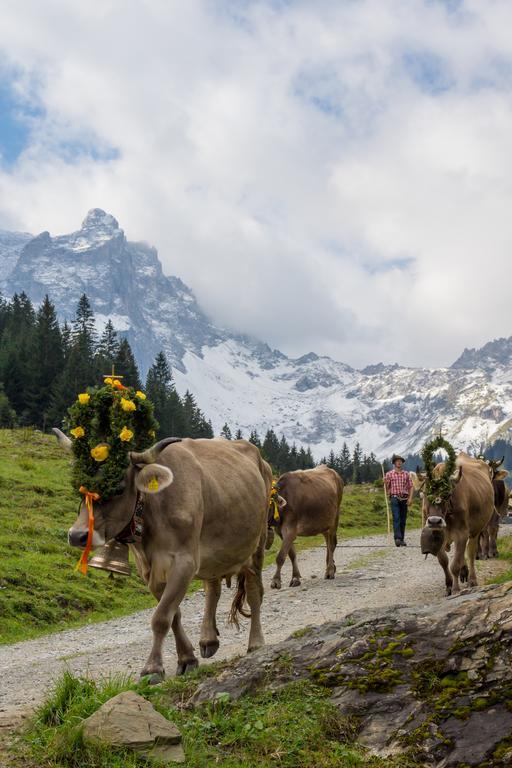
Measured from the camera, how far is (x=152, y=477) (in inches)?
274

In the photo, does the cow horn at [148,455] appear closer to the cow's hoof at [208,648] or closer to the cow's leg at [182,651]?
the cow's leg at [182,651]

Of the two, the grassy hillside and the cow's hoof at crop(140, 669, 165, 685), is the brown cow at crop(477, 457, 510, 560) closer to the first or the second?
the grassy hillside

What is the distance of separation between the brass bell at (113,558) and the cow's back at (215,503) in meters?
0.64

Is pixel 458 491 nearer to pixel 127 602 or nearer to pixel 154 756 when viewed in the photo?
pixel 127 602

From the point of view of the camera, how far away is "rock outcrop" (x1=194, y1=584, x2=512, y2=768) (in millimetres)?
4648

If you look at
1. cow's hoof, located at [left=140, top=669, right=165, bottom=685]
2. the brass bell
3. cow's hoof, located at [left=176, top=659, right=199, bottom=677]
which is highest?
the brass bell

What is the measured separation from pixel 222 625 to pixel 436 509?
4411 mm

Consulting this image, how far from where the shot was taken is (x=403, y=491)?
25.0 meters

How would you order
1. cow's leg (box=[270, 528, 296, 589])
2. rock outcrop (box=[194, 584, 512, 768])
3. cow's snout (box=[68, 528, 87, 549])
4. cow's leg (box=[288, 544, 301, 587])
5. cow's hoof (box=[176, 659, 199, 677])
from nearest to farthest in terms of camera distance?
rock outcrop (box=[194, 584, 512, 768]), cow's snout (box=[68, 528, 87, 549]), cow's hoof (box=[176, 659, 199, 677]), cow's leg (box=[270, 528, 296, 589]), cow's leg (box=[288, 544, 301, 587])

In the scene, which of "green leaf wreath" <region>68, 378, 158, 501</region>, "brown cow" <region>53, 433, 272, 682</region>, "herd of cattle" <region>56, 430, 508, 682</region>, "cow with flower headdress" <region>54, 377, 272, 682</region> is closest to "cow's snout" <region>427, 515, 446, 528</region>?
"herd of cattle" <region>56, 430, 508, 682</region>

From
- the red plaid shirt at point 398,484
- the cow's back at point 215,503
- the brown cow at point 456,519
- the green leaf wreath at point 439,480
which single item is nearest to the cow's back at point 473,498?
the brown cow at point 456,519

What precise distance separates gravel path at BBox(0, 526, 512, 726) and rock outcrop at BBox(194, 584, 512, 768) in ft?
8.06

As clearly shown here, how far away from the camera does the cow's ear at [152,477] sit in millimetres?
6910

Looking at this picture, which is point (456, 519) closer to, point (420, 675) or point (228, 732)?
point (420, 675)
